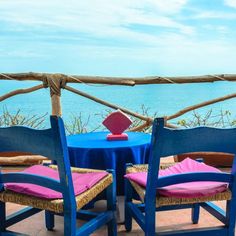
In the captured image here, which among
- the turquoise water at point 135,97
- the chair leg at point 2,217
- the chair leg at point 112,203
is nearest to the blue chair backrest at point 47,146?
the chair leg at point 2,217

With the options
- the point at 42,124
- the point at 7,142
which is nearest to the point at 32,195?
the point at 7,142

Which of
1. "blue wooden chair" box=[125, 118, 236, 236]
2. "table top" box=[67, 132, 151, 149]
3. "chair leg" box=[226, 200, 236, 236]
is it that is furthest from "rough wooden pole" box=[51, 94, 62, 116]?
"chair leg" box=[226, 200, 236, 236]

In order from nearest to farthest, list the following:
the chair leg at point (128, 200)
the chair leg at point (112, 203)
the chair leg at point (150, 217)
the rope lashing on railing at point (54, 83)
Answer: the chair leg at point (150, 217)
the chair leg at point (112, 203)
the chair leg at point (128, 200)
the rope lashing on railing at point (54, 83)

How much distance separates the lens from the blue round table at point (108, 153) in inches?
104

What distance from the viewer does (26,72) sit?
13.1 ft

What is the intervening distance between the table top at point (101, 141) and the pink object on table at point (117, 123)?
2.1 inches

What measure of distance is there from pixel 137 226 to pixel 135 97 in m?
1.72

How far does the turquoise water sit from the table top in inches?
30.5

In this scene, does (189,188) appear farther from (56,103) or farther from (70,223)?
(56,103)

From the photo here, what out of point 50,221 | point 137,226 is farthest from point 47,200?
point 137,226

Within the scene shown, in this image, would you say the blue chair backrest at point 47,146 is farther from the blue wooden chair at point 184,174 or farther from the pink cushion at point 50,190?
the blue wooden chair at point 184,174

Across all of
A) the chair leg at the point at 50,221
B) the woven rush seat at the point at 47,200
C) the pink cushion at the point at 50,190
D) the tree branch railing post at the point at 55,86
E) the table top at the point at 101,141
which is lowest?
the chair leg at the point at 50,221

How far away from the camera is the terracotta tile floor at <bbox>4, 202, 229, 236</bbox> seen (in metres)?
2.66

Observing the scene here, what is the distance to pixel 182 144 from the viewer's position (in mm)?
1883
